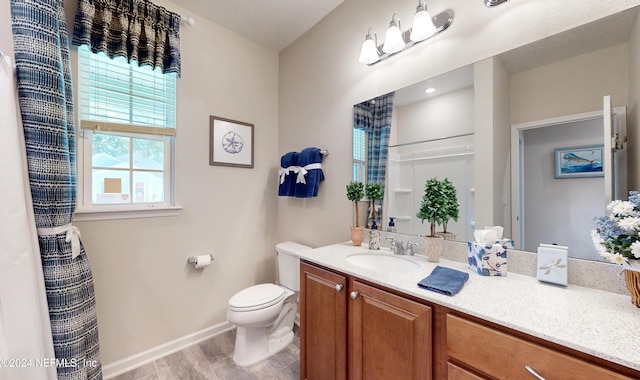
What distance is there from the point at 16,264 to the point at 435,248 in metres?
1.93

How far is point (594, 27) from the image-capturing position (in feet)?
3.14

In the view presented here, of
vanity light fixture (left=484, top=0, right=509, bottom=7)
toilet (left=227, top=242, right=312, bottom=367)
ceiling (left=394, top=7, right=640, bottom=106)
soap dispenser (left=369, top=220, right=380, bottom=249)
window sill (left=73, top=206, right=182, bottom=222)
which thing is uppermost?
vanity light fixture (left=484, top=0, right=509, bottom=7)

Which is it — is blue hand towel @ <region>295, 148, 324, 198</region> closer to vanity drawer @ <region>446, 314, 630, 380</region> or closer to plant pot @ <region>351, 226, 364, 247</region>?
plant pot @ <region>351, 226, 364, 247</region>

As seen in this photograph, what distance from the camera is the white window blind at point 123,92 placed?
5.34 feet

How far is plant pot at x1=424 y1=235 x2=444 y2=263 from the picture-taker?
1292mm

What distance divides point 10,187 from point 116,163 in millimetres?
725

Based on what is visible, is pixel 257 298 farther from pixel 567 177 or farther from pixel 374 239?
pixel 567 177

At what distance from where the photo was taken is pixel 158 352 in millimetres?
1848

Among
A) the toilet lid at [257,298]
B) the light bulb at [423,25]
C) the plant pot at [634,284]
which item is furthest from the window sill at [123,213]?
the plant pot at [634,284]

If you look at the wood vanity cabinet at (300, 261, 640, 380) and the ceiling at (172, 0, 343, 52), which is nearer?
the wood vanity cabinet at (300, 261, 640, 380)

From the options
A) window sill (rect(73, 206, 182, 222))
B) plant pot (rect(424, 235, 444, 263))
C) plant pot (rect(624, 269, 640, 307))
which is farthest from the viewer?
window sill (rect(73, 206, 182, 222))

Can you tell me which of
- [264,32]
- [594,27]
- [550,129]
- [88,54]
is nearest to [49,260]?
[88,54]

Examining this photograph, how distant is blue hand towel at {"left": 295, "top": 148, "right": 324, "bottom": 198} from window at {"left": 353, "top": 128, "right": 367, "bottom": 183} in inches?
13.3

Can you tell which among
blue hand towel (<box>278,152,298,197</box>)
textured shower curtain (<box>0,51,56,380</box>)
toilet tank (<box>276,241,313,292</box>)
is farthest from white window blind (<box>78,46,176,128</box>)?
toilet tank (<box>276,241,313,292</box>)
